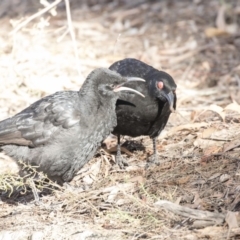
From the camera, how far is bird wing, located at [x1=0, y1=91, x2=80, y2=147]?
627 cm

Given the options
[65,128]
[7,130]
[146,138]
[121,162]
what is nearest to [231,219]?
[65,128]

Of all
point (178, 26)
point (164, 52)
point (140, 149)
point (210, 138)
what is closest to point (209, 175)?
point (210, 138)

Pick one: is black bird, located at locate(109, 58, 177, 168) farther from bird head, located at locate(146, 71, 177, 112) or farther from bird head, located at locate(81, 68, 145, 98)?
bird head, located at locate(81, 68, 145, 98)

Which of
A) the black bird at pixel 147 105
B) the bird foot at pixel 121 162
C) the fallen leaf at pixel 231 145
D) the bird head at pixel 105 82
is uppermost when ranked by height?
the bird head at pixel 105 82

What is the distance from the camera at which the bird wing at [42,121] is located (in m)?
6.27

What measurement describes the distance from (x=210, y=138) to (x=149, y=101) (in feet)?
2.41

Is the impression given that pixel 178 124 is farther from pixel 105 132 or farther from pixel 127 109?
pixel 105 132

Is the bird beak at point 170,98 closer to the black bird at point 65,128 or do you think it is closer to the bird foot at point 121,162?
the black bird at point 65,128

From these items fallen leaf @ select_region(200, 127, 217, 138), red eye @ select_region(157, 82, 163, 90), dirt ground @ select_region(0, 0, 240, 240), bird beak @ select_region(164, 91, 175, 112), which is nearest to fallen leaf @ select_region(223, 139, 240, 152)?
dirt ground @ select_region(0, 0, 240, 240)

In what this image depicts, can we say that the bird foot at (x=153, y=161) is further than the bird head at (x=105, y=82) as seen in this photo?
Yes

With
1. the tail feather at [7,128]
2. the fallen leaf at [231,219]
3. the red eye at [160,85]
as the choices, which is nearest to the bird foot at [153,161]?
the red eye at [160,85]

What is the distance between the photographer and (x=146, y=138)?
7.97m

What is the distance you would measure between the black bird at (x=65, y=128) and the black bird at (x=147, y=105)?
544 mm

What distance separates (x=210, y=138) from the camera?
7008mm
